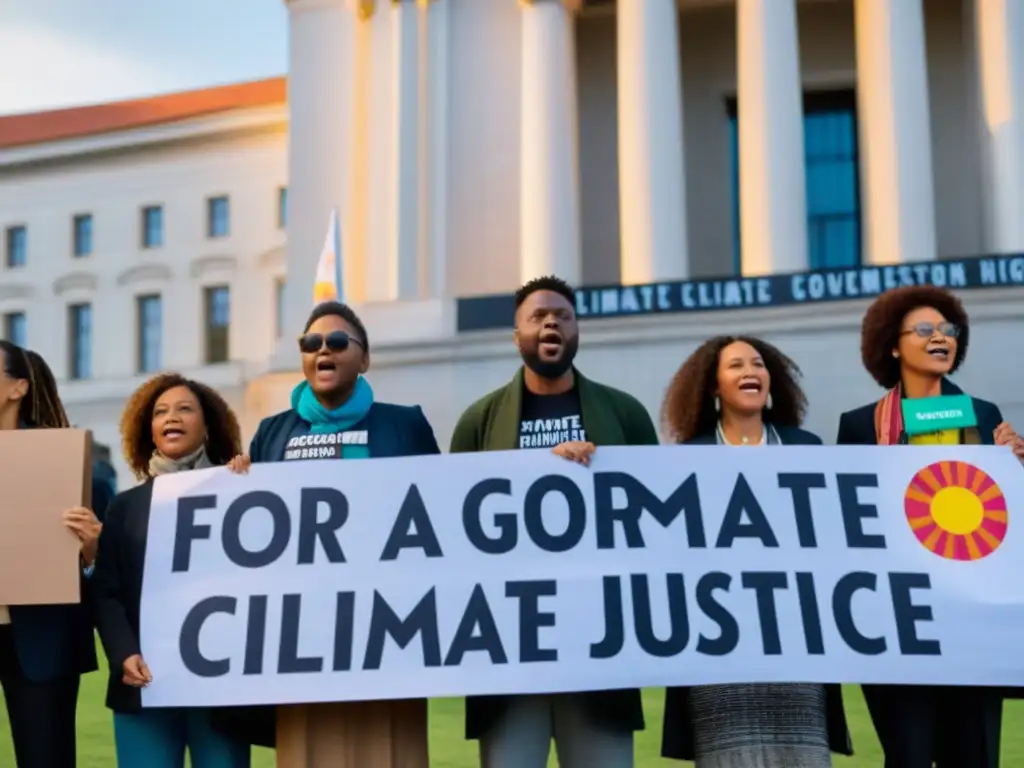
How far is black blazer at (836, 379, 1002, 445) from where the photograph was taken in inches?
183

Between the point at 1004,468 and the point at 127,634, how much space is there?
125 inches

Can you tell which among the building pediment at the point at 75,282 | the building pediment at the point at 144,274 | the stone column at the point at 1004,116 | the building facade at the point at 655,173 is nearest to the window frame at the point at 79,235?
the building pediment at the point at 75,282

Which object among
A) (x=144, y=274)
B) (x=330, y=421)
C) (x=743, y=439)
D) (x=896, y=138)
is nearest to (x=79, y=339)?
(x=144, y=274)

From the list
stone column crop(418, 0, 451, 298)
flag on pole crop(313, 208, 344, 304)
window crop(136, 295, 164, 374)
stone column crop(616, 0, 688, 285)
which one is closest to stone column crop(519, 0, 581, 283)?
stone column crop(616, 0, 688, 285)

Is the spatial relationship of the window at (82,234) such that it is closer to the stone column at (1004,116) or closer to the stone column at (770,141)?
the stone column at (770,141)

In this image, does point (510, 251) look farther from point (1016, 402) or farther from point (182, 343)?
point (182, 343)

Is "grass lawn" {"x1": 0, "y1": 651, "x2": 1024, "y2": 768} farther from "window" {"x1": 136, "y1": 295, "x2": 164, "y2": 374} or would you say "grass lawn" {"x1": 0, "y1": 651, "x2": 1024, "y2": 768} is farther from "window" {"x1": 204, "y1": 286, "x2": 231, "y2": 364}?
"window" {"x1": 136, "y1": 295, "x2": 164, "y2": 374}

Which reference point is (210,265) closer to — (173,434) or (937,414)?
(173,434)

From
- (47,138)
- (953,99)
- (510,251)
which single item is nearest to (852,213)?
(953,99)

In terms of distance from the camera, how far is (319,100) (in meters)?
24.7

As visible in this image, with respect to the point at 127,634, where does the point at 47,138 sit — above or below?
above

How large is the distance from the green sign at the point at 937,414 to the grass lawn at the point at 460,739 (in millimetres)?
2649

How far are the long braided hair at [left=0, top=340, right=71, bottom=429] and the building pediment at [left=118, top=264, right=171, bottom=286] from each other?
3610 centimetres

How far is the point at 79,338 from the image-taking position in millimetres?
41500
